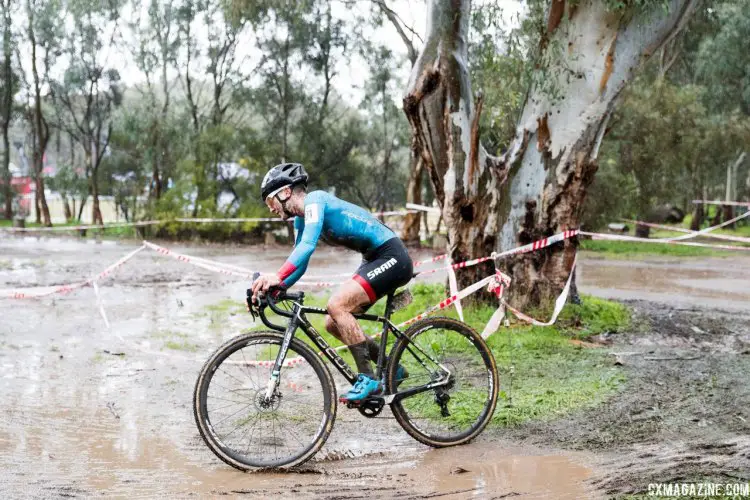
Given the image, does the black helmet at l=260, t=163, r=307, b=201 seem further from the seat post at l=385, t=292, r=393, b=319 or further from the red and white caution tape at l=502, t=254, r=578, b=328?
the red and white caution tape at l=502, t=254, r=578, b=328

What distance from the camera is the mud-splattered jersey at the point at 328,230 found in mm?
5184

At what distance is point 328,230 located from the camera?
17.8 ft

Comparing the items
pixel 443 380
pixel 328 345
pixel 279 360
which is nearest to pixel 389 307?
pixel 328 345

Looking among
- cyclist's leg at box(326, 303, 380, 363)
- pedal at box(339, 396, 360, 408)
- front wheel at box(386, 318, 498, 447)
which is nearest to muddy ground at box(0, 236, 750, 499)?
front wheel at box(386, 318, 498, 447)

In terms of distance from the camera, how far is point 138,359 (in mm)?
8875

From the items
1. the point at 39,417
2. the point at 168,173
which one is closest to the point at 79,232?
the point at 168,173

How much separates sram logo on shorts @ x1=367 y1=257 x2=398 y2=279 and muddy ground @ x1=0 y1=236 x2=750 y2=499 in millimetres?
1021

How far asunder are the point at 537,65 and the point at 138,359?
6048mm

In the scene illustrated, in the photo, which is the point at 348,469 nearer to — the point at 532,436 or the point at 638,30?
the point at 532,436

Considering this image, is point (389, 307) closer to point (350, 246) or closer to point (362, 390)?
point (350, 246)

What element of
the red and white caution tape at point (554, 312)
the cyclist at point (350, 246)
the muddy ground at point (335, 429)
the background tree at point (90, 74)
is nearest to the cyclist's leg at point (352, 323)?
the cyclist at point (350, 246)

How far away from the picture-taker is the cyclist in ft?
17.5

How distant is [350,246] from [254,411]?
1.27 meters

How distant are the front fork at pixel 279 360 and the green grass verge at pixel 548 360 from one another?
38.8 inches
